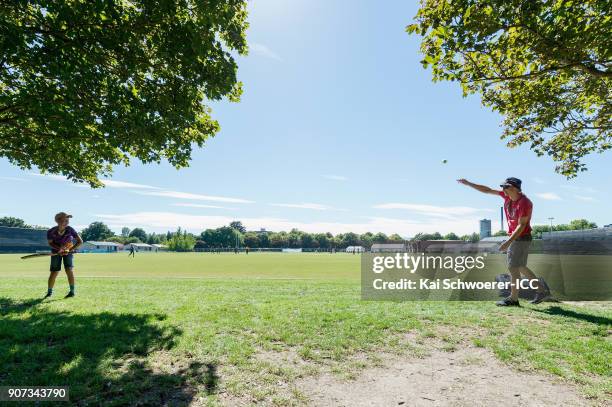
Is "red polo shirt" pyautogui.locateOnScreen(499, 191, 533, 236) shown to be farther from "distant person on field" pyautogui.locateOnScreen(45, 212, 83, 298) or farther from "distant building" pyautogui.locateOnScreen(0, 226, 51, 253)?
"distant building" pyautogui.locateOnScreen(0, 226, 51, 253)

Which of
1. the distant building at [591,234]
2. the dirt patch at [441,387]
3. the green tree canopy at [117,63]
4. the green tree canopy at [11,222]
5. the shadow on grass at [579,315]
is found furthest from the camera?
the green tree canopy at [11,222]

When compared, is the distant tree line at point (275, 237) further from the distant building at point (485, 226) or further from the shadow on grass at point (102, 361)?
the shadow on grass at point (102, 361)

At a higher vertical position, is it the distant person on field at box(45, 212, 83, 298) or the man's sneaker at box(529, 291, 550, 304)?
the distant person on field at box(45, 212, 83, 298)

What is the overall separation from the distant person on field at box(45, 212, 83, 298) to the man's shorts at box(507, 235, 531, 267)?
433 inches

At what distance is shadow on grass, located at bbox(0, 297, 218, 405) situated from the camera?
11.2ft

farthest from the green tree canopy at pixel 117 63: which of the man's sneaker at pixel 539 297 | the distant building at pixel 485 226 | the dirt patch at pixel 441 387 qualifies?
the distant building at pixel 485 226

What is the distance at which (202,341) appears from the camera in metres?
4.86

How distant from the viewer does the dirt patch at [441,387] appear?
10.9 feet

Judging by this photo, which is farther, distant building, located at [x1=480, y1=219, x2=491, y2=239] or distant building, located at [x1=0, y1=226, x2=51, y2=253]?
distant building, located at [x1=480, y1=219, x2=491, y2=239]

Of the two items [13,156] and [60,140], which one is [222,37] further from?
[13,156]

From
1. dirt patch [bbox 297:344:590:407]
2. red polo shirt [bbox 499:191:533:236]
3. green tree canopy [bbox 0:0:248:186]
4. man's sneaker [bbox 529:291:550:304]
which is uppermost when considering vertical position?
green tree canopy [bbox 0:0:248:186]

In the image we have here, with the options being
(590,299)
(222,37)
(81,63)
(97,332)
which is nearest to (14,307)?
(97,332)

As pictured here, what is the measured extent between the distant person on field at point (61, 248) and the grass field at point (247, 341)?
846 millimetres

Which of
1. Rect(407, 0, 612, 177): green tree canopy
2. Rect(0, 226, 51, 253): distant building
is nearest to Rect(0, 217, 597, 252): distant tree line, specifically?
Rect(0, 226, 51, 253): distant building
